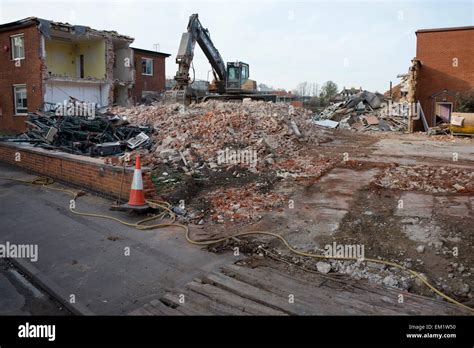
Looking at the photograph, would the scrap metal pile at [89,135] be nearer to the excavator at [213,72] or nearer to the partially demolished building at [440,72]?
the excavator at [213,72]

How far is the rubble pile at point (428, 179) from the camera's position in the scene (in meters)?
6.79

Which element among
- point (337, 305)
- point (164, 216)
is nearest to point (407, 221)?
point (337, 305)

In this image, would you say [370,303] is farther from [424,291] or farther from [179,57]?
[179,57]

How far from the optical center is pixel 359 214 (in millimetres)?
5902

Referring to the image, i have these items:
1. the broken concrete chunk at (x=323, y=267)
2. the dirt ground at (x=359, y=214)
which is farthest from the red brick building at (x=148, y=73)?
the broken concrete chunk at (x=323, y=267)

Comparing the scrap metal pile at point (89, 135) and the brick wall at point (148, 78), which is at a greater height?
the brick wall at point (148, 78)

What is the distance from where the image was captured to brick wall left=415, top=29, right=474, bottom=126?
22.1 meters

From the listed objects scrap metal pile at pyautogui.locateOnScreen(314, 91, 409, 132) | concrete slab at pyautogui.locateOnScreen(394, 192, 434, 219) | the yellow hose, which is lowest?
the yellow hose

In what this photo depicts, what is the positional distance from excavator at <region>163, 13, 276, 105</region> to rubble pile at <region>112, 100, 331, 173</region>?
10.3ft

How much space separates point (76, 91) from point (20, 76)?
311 cm

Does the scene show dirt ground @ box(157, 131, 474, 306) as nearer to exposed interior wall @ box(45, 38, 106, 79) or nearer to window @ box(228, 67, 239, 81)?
window @ box(228, 67, 239, 81)

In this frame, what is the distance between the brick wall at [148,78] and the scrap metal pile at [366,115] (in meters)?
13.8

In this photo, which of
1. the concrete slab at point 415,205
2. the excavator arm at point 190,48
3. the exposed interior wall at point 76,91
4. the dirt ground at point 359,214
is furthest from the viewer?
the exposed interior wall at point 76,91

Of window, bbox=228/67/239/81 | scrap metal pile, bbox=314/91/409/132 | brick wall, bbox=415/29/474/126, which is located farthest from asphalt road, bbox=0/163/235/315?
brick wall, bbox=415/29/474/126
